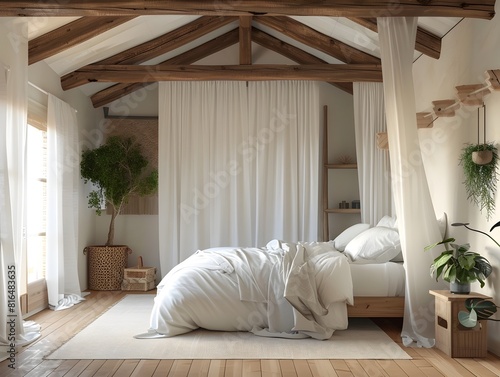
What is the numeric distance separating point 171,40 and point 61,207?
2.37 meters

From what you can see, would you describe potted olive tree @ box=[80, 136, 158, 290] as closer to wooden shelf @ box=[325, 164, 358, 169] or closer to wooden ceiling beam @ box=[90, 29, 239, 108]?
wooden ceiling beam @ box=[90, 29, 239, 108]

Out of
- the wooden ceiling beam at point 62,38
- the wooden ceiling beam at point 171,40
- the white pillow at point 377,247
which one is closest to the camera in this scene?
the white pillow at point 377,247

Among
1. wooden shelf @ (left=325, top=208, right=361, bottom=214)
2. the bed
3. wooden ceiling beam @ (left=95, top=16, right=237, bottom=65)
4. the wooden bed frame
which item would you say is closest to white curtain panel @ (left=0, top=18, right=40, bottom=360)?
the bed

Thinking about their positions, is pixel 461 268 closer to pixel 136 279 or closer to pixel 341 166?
pixel 341 166

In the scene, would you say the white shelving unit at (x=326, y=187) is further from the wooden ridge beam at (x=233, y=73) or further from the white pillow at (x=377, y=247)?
the white pillow at (x=377, y=247)

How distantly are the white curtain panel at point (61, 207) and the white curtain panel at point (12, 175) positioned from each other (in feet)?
4.18

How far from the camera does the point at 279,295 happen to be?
16.7 ft

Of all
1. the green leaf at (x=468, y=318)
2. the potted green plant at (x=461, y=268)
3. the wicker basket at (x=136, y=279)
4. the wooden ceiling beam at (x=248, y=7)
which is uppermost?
the wooden ceiling beam at (x=248, y=7)

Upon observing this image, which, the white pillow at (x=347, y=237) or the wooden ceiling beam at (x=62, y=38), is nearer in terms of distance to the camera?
the wooden ceiling beam at (x=62, y=38)

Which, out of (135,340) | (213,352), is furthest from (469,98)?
(135,340)

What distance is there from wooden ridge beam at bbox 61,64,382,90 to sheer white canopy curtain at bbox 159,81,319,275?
722 millimetres

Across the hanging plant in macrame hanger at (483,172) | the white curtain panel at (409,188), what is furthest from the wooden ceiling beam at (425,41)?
the hanging plant in macrame hanger at (483,172)

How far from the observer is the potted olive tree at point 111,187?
7.83 m

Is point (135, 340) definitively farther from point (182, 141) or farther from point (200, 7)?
point (182, 141)
